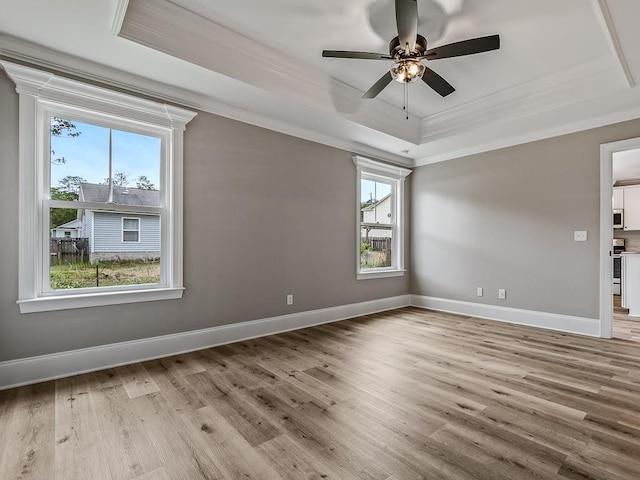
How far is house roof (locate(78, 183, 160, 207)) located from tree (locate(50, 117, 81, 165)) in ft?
0.81

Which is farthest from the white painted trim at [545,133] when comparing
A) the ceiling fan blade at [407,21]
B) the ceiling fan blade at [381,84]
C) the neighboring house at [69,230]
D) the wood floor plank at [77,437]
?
the wood floor plank at [77,437]

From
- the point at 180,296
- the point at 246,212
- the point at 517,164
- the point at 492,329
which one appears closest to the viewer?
Answer: the point at 180,296

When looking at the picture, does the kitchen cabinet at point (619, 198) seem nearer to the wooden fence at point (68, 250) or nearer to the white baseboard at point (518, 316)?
the white baseboard at point (518, 316)

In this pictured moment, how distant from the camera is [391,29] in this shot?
2.67 metres

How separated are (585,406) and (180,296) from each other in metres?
3.31

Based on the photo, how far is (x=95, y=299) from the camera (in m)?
2.70

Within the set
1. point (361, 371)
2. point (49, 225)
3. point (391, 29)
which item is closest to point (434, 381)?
point (361, 371)

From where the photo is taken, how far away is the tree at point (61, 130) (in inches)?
103

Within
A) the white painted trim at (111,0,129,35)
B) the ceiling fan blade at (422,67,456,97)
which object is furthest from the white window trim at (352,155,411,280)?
the white painted trim at (111,0,129,35)

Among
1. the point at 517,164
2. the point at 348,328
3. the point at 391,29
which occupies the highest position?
the point at 391,29

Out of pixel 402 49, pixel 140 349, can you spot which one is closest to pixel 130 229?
pixel 140 349

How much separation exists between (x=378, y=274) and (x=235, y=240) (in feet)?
7.95

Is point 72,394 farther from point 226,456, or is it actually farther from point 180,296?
point 226,456

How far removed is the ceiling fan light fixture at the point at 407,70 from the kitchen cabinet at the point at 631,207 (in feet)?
24.9
